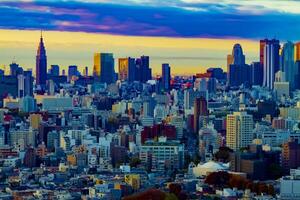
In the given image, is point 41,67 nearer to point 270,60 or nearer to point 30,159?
point 270,60

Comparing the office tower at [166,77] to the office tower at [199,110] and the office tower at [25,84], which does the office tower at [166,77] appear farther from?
the office tower at [199,110]

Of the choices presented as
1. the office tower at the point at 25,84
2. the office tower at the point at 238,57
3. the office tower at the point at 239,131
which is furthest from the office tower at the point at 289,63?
the office tower at the point at 239,131

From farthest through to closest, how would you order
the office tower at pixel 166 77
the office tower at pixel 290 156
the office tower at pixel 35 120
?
the office tower at pixel 166 77, the office tower at pixel 35 120, the office tower at pixel 290 156

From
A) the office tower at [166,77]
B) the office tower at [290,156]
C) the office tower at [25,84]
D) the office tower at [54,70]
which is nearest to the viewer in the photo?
the office tower at [290,156]

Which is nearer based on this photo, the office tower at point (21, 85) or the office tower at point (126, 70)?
the office tower at point (21, 85)

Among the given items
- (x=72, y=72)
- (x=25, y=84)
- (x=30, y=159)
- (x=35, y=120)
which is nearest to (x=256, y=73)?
(x=72, y=72)

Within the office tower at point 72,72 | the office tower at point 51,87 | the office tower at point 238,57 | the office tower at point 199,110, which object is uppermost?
the office tower at point 238,57

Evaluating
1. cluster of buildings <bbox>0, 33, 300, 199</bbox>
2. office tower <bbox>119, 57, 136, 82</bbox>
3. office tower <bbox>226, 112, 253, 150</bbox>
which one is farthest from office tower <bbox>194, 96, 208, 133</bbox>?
office tower <bbox>119, 57, 136, 82</bbox>
